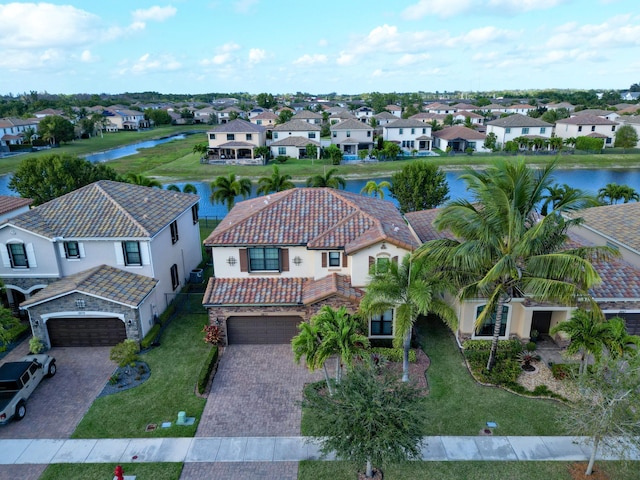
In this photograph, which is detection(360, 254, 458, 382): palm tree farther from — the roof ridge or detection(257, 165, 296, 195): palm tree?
detection(257, 165, 296, 195): palm tree

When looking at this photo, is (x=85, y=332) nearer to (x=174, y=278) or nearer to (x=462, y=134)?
(x=174, y=278)

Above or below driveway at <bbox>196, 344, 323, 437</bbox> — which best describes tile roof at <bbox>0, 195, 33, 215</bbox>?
above

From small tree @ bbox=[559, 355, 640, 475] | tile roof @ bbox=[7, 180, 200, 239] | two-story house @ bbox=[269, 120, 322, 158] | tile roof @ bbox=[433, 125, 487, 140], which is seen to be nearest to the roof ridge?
tile roof @ bbox=[7, 180, 200, 239]

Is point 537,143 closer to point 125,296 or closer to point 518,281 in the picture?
point 518,281

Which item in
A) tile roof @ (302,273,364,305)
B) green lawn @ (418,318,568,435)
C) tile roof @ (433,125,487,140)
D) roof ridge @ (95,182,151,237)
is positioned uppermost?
roof ridge @ (95,182,151,237)

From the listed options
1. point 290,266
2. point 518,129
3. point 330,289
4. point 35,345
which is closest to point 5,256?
point 35,345

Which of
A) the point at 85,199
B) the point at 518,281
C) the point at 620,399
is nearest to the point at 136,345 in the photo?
the point at 85,199
